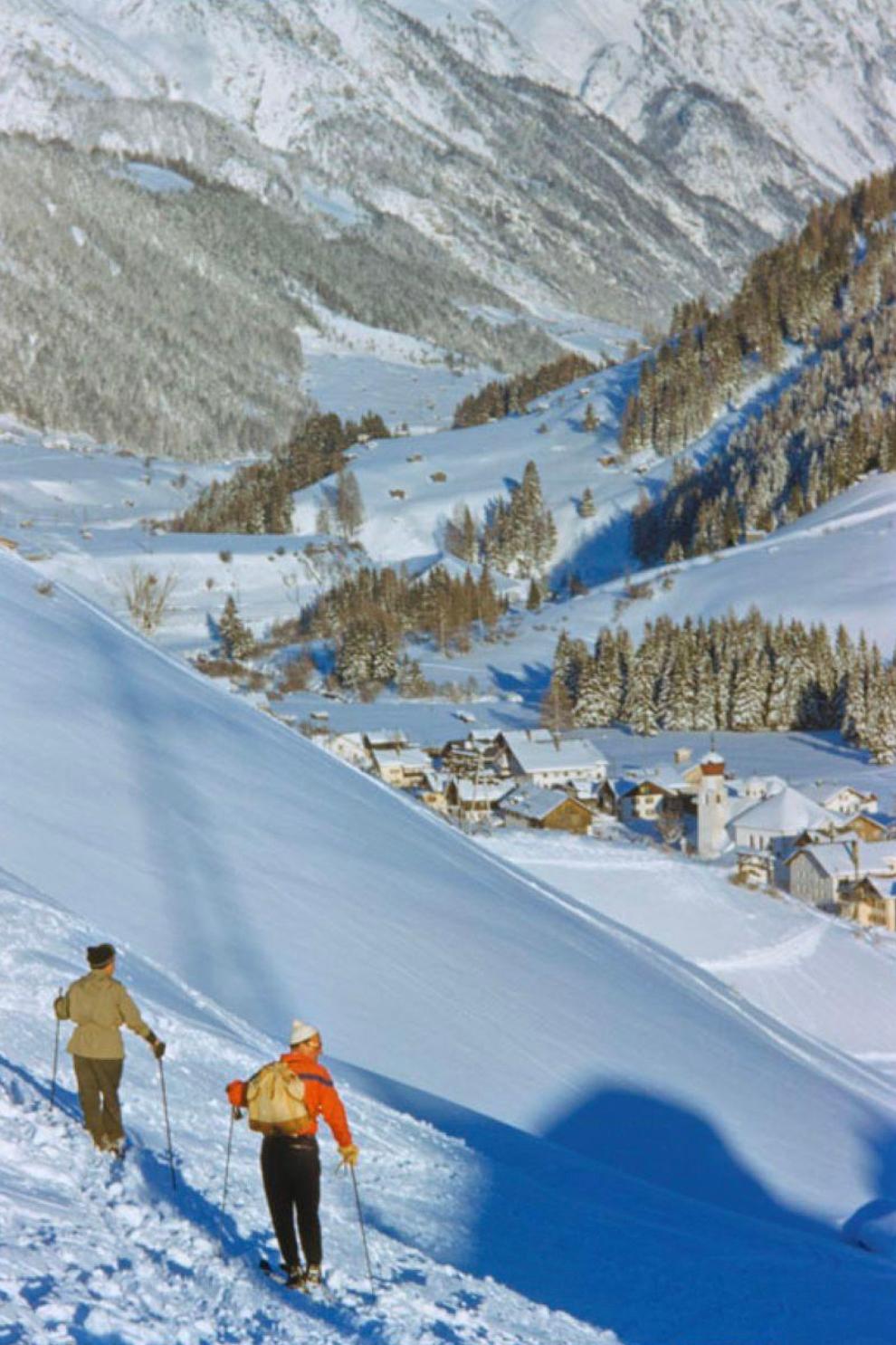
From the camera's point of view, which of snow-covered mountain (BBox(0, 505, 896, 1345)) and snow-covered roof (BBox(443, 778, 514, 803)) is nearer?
snow-covered mountain (BBox(0, 505, 896, 1345))

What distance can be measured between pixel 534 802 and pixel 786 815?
10.3 meters

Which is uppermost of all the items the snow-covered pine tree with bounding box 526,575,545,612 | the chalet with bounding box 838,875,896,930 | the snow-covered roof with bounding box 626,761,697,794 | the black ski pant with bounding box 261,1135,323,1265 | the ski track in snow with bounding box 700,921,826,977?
the snow-covered pine tree with bounding box 526,575,545,612

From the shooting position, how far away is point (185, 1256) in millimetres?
6145

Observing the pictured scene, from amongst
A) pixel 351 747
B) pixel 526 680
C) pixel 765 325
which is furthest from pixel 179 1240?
pixel 765 325

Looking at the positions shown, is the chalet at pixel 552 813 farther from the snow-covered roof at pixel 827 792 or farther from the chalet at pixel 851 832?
the snow-covered roof at pixel 827 792

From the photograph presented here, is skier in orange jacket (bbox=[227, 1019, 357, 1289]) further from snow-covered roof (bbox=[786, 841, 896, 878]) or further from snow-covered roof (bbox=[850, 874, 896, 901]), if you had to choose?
snow-covered roof (bbox=[786, 841, 896, 878])

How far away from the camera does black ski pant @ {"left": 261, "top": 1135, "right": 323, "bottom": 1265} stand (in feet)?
20.5

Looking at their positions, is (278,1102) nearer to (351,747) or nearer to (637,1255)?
(637,1255)

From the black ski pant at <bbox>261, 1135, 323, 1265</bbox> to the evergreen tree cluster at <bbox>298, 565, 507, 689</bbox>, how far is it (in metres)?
82.0

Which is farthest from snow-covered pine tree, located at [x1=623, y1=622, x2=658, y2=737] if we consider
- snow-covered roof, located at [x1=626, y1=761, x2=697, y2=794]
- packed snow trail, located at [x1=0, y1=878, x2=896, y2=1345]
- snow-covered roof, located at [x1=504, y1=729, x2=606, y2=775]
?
packed snow trail, located at [x1=0, y1=878, x2=896, y2=1345]

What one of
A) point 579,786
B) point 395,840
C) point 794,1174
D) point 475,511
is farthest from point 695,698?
point 794,1174

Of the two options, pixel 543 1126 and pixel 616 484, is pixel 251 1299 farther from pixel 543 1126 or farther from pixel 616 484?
pixel 616 484

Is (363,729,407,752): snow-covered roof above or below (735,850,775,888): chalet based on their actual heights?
above

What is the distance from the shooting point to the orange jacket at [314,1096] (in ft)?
20.3
